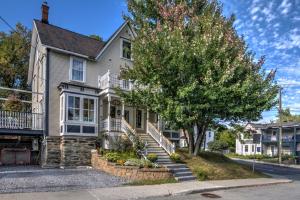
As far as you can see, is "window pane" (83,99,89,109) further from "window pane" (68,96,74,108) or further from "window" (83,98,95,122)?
"window pane" (68,96,74,108)

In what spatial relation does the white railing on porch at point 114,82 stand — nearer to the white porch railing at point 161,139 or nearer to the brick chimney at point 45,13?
Result: the white porch railing at point 161,139

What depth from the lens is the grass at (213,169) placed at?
16884mm

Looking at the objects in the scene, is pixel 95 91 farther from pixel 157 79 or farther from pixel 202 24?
pixel 202 24

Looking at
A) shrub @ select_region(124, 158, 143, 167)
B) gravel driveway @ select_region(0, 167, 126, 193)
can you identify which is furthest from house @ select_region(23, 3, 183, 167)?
shrub @ select_region(124, 158, 143, 167)

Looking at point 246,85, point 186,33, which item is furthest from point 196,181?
point 186,33

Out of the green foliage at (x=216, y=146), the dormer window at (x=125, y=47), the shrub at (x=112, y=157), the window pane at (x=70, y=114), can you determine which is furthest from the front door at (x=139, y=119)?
the green foliage at (x=216, y=146)

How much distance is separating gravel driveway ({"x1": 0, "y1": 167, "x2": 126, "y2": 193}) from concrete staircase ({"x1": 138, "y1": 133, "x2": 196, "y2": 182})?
329 cm

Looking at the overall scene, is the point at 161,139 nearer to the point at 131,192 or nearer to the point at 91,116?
the point at 91,116

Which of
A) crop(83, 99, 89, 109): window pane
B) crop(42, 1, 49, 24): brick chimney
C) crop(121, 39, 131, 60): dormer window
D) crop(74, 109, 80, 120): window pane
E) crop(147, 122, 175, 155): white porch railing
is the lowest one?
crop(147, 122, 175, 155): white porch railing

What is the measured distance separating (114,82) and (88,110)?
2692 mm

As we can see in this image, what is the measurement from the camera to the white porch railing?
19.7m

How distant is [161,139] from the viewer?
67.8 feet

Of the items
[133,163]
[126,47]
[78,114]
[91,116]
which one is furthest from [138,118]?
[133,163]

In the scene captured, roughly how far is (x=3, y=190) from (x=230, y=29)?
604 inches
